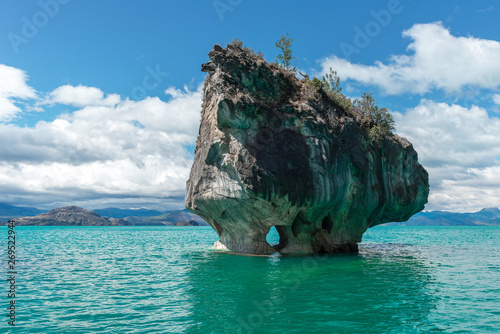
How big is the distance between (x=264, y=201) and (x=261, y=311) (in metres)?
14.3

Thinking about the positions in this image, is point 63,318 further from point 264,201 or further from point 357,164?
point 357,164

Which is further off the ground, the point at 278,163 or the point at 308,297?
the point at 278,163

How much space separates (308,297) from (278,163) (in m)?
13.7

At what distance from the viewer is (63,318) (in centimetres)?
1305

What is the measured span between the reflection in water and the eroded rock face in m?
5.27

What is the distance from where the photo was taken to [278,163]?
92.3 feet

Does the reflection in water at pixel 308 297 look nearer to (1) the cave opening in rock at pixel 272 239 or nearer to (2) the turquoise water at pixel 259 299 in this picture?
(2) the turquoise water at pixel 259 299

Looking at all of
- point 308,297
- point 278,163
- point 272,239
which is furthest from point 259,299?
point 272,239

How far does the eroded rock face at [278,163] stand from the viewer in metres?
27.7

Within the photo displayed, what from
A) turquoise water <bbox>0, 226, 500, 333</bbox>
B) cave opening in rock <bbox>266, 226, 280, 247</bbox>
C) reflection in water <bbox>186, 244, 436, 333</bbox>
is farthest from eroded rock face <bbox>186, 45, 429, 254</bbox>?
cave opening in rock <bbox>266, 226, 280, 247</bbox>

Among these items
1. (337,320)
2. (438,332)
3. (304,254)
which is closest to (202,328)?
(337,320)

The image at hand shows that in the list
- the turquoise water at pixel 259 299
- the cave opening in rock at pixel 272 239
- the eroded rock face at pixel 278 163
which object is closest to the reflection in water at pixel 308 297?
the turquoise water at pixel 259 299

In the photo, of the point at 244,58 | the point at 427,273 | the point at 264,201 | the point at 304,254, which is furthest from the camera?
the point at 304,254

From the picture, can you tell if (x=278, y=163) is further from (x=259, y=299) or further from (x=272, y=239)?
(x=272, y=239)
